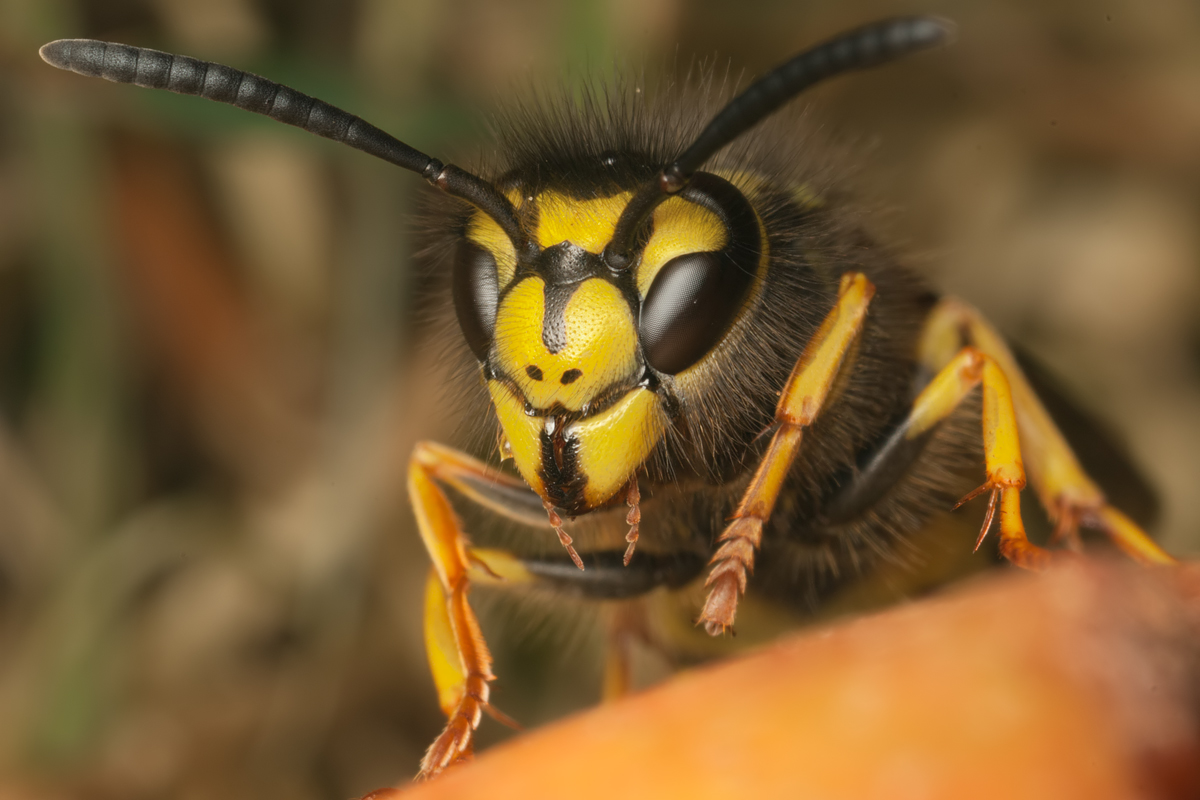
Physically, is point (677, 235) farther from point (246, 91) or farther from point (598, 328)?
point (246, 91)

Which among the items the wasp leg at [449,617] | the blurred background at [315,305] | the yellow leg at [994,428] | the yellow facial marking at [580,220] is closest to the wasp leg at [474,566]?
the wasp leg at [449,617]

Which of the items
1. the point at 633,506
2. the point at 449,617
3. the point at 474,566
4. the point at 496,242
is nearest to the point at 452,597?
the point at 449,617

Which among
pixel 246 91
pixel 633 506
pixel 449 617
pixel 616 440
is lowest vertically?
pixel 449 617

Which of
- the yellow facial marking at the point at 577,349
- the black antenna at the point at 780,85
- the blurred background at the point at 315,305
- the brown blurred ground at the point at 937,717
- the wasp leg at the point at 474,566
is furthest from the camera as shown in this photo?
the blurred background at the point at 315,305

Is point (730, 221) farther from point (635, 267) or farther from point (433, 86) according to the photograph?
point (433, 86)

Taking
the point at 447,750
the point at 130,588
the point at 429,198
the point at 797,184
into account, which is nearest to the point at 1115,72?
the point at 797,184

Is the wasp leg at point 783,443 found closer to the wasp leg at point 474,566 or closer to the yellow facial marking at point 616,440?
the yellow facial marking at point 616,440
